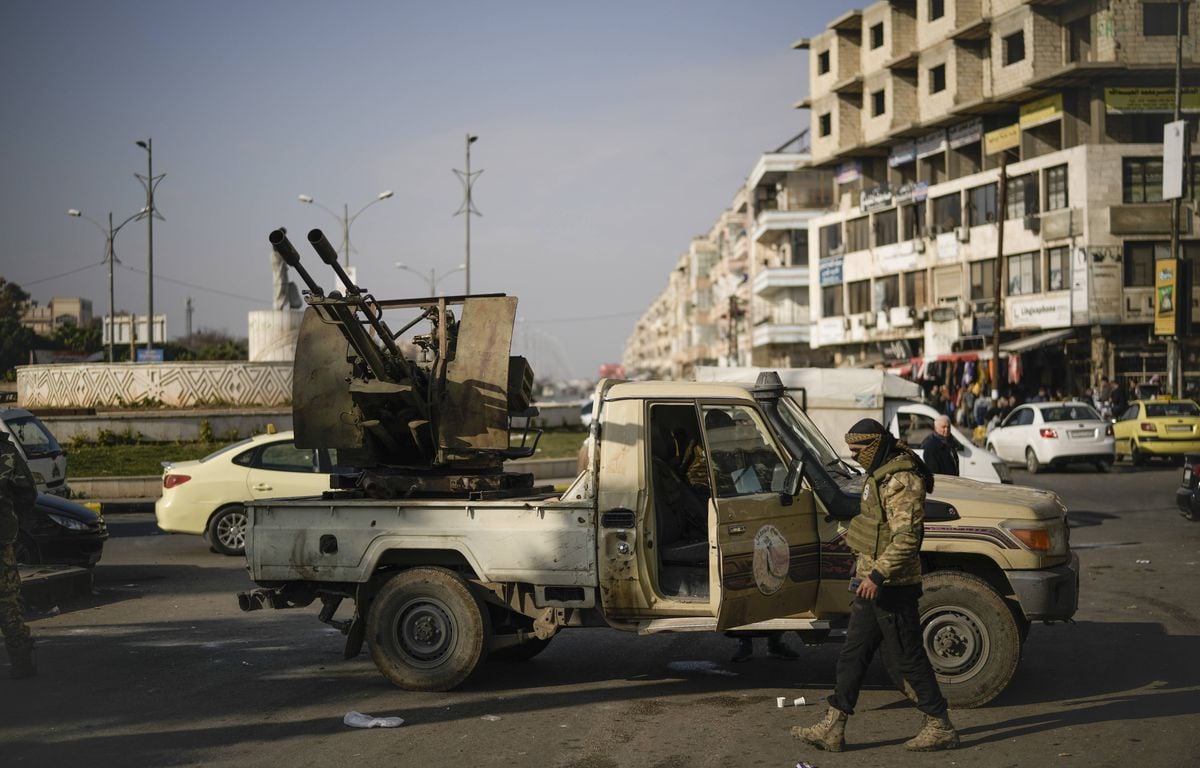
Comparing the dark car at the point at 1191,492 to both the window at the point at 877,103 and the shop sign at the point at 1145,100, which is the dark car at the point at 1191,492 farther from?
the window at the point at 877,103

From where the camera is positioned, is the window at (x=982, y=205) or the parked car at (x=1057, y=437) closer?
the parked car at (x=1057, y=437)

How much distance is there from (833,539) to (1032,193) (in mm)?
44813

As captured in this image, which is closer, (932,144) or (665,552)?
(665,552)

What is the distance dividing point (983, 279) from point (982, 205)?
10.8ft

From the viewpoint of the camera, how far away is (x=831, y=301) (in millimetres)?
64812

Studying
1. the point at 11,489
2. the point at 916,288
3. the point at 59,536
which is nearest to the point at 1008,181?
the point at 916,288

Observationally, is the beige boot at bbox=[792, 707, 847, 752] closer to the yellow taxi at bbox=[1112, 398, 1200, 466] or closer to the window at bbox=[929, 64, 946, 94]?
the yellow taxi at bbox=[1112, 398, 1200, 466]

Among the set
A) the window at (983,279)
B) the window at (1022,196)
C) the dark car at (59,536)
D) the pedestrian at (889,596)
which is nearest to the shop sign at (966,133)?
the window at (1022,196)

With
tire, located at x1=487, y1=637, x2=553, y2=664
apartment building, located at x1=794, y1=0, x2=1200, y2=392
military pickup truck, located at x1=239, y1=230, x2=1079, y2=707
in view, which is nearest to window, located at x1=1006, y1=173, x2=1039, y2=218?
apartment building, located at x1=794, y1=0, x2=1200, y2=392

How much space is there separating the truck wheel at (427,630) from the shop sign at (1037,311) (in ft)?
138

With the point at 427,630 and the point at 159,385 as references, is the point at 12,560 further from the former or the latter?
the point at 159,385

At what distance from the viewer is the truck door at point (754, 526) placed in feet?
22.0

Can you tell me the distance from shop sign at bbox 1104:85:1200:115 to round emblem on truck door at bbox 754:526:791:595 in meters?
44.5

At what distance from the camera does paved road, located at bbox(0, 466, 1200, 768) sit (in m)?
6.11
